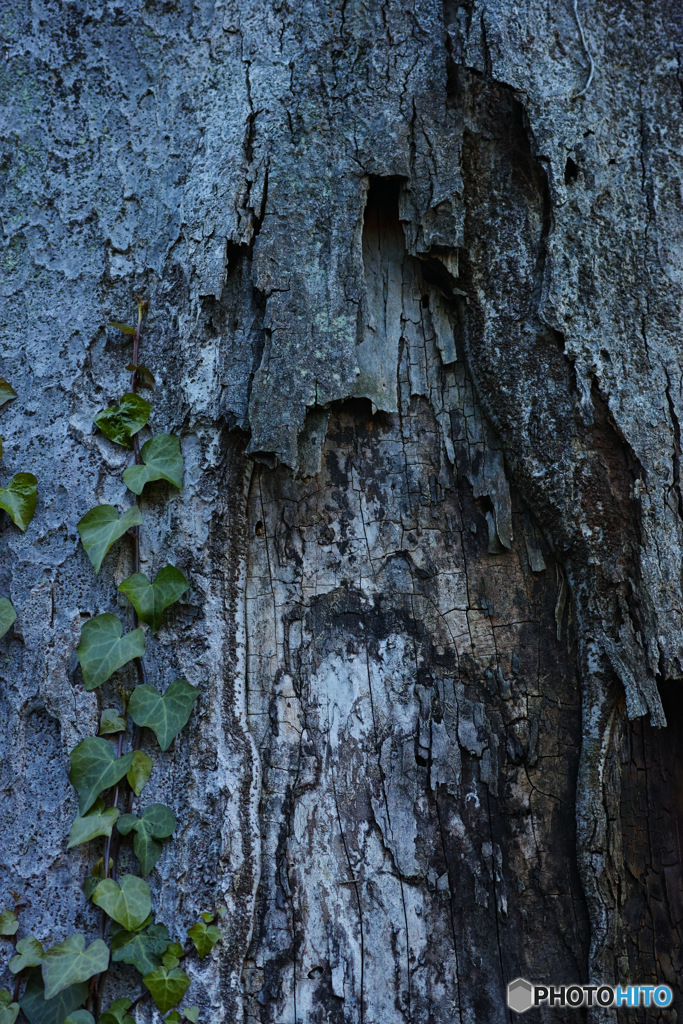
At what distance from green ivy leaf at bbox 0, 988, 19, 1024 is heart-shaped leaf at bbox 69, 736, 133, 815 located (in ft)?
1.15

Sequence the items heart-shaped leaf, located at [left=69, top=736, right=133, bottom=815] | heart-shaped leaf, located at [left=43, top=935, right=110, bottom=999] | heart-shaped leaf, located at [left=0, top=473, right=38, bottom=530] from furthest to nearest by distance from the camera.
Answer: heart-shaped leaf, located at [left=0, top=473, right=38, bottom=530], heart-shaped leaf, located at [left=69, top=736, right=133, bottom=815], heart-shaped leaf, located at [left=43, top=935, right=110, bottom=999]

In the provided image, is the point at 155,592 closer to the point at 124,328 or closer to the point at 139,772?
the point at 139,772

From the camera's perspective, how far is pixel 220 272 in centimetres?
144

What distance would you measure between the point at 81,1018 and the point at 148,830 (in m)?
0.34

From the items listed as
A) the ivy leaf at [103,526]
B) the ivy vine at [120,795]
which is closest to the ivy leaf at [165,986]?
the ivy vine at [120,795]

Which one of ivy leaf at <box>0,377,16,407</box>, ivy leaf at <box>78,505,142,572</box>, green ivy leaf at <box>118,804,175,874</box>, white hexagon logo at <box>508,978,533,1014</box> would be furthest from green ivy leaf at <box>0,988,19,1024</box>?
ivy leaf at <box>0,377,16,407</box>

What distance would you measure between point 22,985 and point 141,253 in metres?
1.53

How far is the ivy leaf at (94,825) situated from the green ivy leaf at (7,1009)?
28cm

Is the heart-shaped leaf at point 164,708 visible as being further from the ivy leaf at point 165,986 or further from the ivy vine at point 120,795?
the ivy leaf at point 165,986

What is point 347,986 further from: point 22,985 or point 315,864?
point 22,985

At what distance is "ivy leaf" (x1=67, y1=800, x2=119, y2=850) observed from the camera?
1.31m

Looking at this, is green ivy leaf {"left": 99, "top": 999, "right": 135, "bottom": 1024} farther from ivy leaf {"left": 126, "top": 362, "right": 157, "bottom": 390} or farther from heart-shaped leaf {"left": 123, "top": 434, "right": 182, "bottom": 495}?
ivy leaf {"left": 126, "top": 362, "right": 157, "bottom": 390}

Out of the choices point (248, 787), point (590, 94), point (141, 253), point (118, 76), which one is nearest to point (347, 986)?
point (248, 787)

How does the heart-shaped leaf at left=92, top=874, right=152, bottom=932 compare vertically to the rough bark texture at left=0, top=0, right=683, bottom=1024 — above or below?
below
